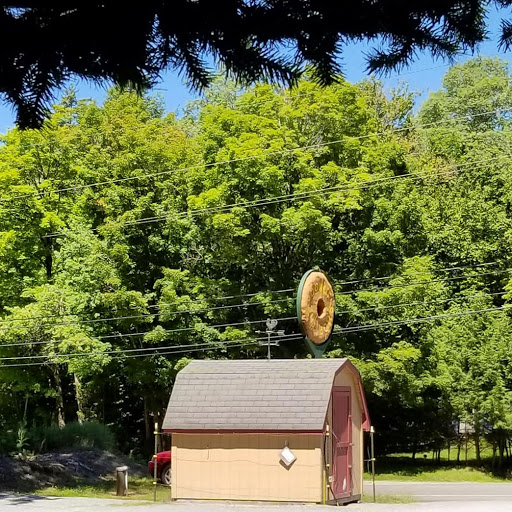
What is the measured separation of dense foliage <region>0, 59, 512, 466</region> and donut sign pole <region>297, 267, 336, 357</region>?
7.96 metres

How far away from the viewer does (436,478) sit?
103 feet

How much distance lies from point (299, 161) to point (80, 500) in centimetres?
1549

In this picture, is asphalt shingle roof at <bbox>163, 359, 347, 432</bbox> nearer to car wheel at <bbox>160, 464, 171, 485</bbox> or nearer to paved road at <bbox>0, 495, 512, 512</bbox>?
paved road at <bbox>0, 495, 512, 512</bbox>

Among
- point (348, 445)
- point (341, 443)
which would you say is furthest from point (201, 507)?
point (348, 445)

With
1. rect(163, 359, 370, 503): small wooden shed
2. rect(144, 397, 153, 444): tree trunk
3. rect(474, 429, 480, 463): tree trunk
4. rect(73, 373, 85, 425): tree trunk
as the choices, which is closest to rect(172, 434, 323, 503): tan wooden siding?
rect(163, 359, 370, 503): small wooden shed

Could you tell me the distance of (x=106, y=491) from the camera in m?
24.0

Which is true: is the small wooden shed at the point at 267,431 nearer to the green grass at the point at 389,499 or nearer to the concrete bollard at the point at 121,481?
the green grass at the point at 389,499

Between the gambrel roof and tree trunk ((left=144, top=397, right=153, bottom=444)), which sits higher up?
the gambrel roof

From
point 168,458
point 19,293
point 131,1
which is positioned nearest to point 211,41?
point 131,1

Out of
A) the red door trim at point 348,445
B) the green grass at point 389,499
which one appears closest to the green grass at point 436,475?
the green grass at point 389,499

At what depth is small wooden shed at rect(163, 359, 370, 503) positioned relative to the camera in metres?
19.2

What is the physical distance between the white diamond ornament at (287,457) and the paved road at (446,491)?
405 cm

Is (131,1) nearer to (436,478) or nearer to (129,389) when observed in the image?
(436,478)

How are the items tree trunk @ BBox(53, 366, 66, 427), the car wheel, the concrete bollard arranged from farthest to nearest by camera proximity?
1. tree trunk @ BBox(53, 366, 66, 427)
2. the car wheel
3. the concrete bollard
